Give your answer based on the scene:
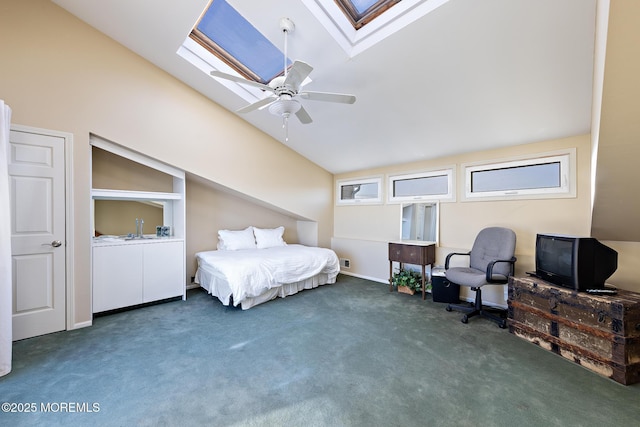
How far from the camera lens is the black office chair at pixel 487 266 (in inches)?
118

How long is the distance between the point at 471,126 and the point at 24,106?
4.91 m

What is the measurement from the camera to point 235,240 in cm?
452

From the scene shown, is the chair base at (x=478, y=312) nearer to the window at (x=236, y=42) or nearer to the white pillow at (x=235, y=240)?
the white pillow at (x=235, y=240)

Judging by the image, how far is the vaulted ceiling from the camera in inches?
78.2

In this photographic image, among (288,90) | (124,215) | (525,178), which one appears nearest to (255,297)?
(124,215)

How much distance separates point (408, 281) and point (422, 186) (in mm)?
1659

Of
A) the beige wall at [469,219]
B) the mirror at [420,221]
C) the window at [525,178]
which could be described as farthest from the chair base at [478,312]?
the window at [525,178]

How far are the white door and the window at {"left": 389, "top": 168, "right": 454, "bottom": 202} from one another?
4.67m

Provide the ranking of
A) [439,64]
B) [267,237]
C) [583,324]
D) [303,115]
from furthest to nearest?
[267,237]
[303,115]
[439,64]
[583,324]

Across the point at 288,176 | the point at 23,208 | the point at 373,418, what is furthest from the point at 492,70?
the point at 23,208

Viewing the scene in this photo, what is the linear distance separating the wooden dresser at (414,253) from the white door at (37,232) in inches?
169

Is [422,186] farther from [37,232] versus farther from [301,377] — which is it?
[37,232]

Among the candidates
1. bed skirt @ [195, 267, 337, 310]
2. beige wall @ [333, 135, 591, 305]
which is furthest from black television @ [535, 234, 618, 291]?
bed skirt @ [195, 267, 337, 310]

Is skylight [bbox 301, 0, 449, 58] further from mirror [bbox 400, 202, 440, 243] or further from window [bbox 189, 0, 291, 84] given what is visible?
mirror [bbox 400, 202, 440, 243]
